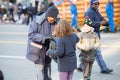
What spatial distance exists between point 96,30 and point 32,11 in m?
18.4

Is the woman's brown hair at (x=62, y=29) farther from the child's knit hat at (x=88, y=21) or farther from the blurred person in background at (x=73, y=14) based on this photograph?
the blurred person in background at (x=73, y=14)

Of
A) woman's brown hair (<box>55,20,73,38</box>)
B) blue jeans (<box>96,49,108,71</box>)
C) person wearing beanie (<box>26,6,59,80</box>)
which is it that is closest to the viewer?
woman's brown hair (<box>55,20,73,38</box>)

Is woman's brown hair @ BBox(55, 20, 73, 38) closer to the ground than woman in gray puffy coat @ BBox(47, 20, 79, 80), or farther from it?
farther from it

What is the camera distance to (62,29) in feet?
21.4

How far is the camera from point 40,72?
7.11 meters

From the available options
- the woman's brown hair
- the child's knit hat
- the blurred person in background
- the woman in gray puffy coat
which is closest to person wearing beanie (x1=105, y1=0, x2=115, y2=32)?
the blurred person in background

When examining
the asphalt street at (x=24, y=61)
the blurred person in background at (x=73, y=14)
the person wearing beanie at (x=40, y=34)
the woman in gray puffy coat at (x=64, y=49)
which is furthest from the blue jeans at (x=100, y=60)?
the blurred person in background at (x=73, y=14)

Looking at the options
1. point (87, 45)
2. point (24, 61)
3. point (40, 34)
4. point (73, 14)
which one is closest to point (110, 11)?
point (73, 14)

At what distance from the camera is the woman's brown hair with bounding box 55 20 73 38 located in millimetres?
6531

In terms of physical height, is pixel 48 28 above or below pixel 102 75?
above

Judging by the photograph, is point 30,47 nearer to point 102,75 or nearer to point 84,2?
point 102,75

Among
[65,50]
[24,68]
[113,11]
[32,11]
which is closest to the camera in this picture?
[65,50]

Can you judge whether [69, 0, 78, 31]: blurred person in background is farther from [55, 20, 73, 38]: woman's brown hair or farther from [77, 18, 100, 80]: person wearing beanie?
[55, 20, 73, 38]: woman's brown hair

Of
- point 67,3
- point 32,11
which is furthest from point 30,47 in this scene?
point 32,11
